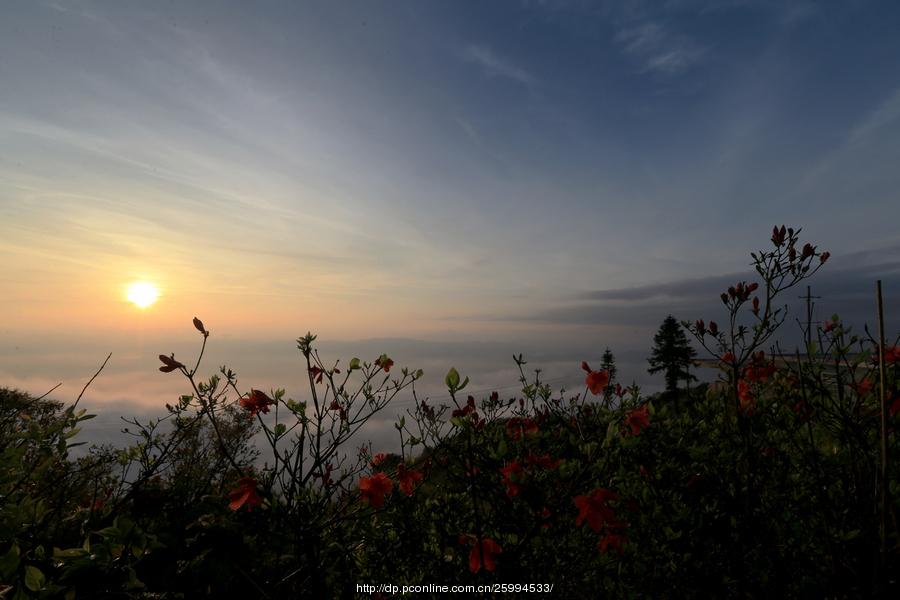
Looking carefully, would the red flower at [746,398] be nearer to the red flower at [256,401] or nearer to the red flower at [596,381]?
the red flower at [596,381]

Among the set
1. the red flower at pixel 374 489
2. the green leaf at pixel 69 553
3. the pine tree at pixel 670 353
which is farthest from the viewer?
the pine tree at pixel 670 353

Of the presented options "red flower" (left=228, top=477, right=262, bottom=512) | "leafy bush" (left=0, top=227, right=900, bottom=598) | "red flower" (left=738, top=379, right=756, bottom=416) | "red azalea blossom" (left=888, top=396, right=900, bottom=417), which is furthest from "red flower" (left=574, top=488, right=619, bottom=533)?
"red flower" (left=738, top=379, right=756, bottom=416)

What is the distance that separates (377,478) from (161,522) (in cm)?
142

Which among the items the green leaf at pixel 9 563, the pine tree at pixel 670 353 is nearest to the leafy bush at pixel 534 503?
the green leaf at pixel 9 563

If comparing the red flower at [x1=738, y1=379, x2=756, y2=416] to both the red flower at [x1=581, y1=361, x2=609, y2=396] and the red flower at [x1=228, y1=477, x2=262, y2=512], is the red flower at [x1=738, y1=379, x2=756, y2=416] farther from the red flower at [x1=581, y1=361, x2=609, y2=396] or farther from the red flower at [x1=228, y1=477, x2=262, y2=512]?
the red flower at [x1=228, y1=477, x2=262, y2=512]

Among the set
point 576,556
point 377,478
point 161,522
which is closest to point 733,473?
point 576,556

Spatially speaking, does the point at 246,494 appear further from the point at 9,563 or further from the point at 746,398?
the point at 746,398

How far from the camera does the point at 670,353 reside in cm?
3597

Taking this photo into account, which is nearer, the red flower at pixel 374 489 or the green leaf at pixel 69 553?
the green leaf at pixel 69 553

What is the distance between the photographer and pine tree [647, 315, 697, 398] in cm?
3538

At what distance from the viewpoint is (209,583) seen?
97.9 inches

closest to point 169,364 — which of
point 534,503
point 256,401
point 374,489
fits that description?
point 256,401

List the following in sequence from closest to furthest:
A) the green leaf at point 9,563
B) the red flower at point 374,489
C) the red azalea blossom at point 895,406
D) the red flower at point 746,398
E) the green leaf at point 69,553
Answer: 1. the green leaf at point 9,563
2. the green leaf at point 69,553
3. the red azalea blossom at point 895,406
4. the red flower at point 374,489
5. the red flower at point 746,398

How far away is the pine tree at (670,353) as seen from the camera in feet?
116
